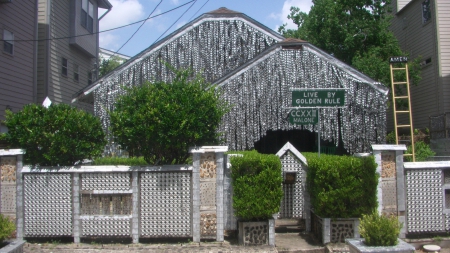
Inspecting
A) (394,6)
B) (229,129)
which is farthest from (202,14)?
(394,6)

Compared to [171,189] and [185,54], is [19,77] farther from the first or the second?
[171,189]

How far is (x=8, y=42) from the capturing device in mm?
15633

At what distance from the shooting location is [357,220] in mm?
7703

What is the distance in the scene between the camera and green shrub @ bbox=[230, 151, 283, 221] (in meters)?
7.54

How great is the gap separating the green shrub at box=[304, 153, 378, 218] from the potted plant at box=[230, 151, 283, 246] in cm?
80

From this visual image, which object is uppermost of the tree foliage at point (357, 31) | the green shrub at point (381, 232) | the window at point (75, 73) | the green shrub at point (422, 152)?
the tree foliage at point (357, 31)

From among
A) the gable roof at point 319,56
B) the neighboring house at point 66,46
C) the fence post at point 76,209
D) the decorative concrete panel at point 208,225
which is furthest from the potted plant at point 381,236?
the neighboring house at point 66,46

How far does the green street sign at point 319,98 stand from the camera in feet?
29.8

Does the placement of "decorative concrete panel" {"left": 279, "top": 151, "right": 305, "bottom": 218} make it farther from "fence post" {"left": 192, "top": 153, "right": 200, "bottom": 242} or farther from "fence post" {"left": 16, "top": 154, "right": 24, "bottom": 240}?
"fence post" {"left": 16, "top": 154, "right": 24, "bottom": 240}

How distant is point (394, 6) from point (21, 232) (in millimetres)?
23583

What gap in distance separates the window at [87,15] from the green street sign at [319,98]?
606 inches

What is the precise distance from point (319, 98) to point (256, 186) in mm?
2691

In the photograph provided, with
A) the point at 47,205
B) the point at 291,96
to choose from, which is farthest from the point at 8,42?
the point at 291,96

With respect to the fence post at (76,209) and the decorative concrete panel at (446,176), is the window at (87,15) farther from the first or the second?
the decorative concrete panel at (446,176)
